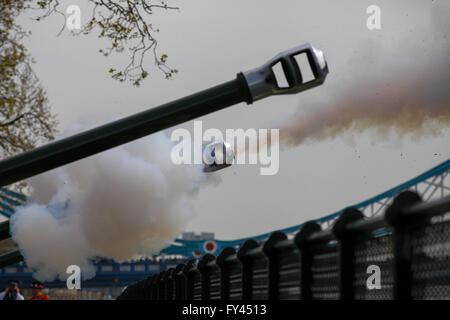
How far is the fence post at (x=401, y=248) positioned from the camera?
3.79 metres

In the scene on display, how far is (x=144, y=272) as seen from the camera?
81.9 meters

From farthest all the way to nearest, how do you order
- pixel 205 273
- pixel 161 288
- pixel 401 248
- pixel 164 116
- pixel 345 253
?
1. pixel 161 288
2. pixel 205 273
3. pixel 164 116
4. pixel 345 253
5. pixel 401 248

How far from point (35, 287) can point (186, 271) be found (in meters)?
7.33

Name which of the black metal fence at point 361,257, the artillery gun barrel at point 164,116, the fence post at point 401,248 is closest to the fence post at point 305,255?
the black metal fence at point 361,257

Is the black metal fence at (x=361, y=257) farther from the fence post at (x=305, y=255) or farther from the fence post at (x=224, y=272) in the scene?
the fence post at (x=224, y=272)

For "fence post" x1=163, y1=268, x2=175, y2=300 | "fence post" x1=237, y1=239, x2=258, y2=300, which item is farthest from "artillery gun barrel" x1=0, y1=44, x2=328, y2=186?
"fence post" x1=163, y1=268, x2=175, y2=300

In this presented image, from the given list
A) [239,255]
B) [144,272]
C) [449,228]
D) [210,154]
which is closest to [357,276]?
[449,228]

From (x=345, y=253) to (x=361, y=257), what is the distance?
0.46 ft

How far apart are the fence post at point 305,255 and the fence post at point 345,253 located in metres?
0.62

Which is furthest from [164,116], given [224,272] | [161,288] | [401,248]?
[161,288]

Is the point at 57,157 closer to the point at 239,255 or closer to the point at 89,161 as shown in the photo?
the point at 239,255

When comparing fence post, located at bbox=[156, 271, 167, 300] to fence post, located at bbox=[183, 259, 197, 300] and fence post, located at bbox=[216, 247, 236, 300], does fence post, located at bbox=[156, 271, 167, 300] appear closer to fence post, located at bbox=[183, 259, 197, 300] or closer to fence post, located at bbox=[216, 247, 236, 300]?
fence post, located at bbox=[183, 259, 197, 300]

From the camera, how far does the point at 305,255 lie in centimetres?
534

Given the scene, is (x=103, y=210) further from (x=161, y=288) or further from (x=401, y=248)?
(x=401, y=248)
